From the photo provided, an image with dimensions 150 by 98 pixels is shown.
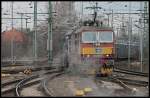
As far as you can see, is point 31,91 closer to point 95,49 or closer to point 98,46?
point 95,49

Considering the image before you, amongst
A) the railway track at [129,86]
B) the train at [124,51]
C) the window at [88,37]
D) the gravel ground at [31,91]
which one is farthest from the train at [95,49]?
the train at [124,51]

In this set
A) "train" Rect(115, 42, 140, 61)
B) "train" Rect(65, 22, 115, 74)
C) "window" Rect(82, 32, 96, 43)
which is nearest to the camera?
"train" Rect(65, 22, 115, 74)

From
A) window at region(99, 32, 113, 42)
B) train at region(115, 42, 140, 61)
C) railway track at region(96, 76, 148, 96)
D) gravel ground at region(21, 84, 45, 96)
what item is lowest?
gravel ground at region(21, 84, 45, 96)

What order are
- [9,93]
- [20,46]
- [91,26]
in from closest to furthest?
1. [9,93]
2. [91,26]
3. [20,46]

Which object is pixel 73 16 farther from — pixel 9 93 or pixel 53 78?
pixel 9 93

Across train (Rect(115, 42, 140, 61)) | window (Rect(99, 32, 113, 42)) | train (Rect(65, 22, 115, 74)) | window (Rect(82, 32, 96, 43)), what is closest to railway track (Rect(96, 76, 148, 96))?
train (Rect(65, 22, 115, 74))

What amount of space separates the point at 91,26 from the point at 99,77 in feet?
10.3

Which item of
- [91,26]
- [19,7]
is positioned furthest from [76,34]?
[19,7]

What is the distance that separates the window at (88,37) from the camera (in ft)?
78.4

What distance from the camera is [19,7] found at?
133 feet

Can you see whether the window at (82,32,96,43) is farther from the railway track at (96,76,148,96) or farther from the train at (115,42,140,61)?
the train at (115,42,140,61)

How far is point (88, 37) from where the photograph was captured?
24031mm

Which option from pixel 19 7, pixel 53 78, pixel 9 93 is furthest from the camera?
pixel 19 7

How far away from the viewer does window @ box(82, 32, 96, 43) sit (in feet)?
78.4
